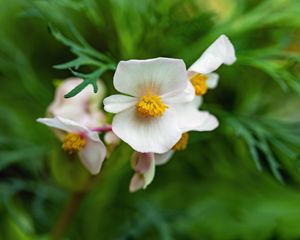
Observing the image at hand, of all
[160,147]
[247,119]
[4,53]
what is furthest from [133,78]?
[4,53]

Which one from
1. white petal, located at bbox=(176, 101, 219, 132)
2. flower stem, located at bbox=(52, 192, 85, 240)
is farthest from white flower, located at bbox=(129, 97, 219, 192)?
flower stem, located at bbox=(52, 192, 85, 240)

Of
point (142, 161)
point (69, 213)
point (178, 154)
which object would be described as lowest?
point (178, 154)

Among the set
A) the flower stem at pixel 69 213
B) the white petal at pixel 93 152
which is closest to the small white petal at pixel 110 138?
the white petal at pixel 93 152

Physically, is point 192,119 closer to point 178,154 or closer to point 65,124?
point 65,124

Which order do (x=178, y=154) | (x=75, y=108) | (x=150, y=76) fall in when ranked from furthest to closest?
(x=178, y=154)
(x=75, y=108)
(x=150, y=76)

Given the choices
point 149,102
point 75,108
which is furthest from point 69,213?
point 149,102

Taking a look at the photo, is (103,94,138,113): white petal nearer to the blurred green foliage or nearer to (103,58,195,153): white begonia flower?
(103,58,195,153): white begonia flower

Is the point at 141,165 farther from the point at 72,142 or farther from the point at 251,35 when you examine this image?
the point at 251,35
